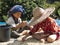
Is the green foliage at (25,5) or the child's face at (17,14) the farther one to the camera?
the green foliage at (25,5)

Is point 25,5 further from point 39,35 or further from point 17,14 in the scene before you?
point 39,35

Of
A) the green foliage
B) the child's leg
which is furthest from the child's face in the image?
the green foliage

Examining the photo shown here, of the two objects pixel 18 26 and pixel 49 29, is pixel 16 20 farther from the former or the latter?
pixel 49 29

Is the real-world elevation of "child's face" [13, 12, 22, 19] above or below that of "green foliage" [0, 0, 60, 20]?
above

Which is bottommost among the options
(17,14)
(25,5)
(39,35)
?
(25,5)

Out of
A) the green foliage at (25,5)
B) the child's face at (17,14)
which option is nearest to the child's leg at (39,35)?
the child's face at (17,14)

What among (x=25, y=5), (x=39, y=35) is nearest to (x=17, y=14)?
(x=39, y=35)

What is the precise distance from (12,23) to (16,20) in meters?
0.23

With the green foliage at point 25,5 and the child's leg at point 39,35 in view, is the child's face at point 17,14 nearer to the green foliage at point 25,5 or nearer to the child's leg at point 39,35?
the child's leg at point 39,35

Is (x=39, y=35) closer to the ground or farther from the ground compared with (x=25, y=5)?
farther from the ground

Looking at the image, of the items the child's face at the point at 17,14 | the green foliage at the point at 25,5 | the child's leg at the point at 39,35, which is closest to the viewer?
the child's leg at the point at 39,35

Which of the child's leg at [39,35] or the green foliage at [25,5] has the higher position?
the child's leg at [39,35]

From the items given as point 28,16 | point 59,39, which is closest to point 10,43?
point 59,39

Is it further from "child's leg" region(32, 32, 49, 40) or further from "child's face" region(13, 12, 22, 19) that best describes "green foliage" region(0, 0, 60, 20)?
"child's leg" region(32, 32, 49, 40)
